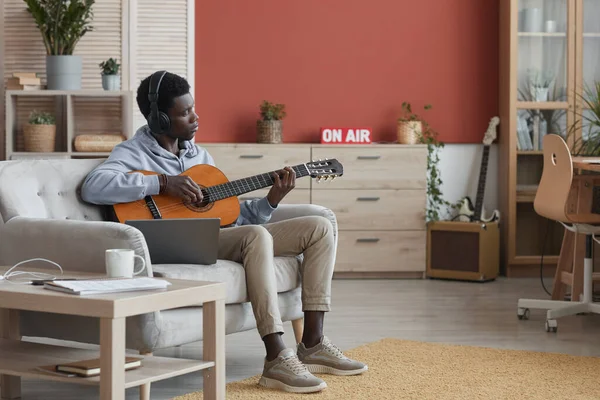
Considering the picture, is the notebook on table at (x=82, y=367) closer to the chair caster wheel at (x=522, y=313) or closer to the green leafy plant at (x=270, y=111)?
the chair caster wheel at (x=522, y=313)

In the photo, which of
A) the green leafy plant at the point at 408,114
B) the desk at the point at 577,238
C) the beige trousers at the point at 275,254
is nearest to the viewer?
the beige trousers at the point at 275,254

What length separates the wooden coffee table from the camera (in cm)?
227

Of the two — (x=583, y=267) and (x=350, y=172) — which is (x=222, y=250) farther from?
(x=350, y=172)

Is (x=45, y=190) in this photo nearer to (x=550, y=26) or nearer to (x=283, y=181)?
(x=283, y=181)

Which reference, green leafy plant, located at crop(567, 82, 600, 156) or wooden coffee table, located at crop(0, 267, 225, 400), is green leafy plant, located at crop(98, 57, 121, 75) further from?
wooden coffee table, located at crop(0, 267, 225, 400)

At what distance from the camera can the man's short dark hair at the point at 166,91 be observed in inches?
135

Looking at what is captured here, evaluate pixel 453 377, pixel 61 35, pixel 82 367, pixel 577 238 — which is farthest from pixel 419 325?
pixel 61 35

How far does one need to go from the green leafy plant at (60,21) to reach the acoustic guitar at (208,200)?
7.97ft

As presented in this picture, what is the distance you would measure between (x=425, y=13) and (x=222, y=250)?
345 centimetres

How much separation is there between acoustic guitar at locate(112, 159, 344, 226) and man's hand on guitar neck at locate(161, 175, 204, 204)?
0.12 ft

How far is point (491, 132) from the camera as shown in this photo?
19.9 feet

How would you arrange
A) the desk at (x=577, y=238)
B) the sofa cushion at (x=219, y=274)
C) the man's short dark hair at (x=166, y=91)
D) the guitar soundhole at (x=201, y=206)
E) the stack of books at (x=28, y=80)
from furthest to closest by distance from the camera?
1. the stack of books at (x=28, y=80)
2. the desk at (x=577, y=238)
3. the man's short dark hair at (x=166, y=91)
4. the guitar soundhole at (x=201, y=206)
5. the sofa cushion at (x=219, y=274)

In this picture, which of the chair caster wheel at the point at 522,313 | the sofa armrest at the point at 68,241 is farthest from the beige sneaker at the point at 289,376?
the chair caster wheel at the point at 522,313

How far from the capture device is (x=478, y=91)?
6.23 metres
